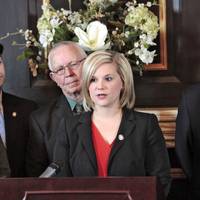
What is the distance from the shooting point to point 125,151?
3.97 ft

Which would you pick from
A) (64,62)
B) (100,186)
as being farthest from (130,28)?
(100,186)

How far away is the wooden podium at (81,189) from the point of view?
78 centimetres

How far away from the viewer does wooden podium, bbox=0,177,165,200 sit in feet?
2.55

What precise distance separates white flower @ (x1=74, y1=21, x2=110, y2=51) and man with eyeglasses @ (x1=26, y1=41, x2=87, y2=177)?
1.3 inches

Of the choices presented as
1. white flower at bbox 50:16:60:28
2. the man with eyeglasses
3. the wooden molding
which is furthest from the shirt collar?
the wooden molding

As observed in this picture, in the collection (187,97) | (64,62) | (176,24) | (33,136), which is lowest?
(33,136)

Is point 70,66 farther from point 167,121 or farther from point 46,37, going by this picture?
point 167,121

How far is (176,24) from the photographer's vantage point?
1820 millimetres

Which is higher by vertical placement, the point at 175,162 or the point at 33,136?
the point at 33,136

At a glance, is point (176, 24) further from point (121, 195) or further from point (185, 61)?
point (121, 195)

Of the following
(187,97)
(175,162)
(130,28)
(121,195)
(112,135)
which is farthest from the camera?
(175,162)

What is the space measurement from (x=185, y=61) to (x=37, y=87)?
22.4 inches

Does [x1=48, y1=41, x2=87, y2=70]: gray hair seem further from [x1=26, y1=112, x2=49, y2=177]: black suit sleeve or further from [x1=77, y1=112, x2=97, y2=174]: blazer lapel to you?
[x1=77, y1=112, x2=97, y2=174]: blazer lapel

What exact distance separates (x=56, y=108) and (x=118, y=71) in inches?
15.3
